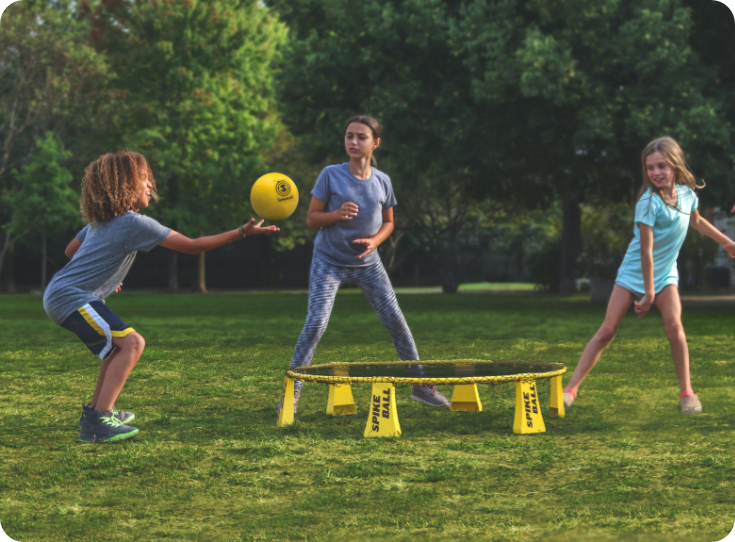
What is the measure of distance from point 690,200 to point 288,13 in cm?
2055

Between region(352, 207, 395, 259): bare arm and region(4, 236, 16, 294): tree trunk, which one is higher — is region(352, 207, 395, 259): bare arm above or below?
above

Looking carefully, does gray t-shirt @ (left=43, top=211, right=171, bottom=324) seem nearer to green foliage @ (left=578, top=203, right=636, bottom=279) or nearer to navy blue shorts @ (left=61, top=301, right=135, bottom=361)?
navy blue shorts @ (left=61, top=301, right=135, bottom=361)

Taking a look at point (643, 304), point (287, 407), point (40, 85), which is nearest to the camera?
point (287, 407)

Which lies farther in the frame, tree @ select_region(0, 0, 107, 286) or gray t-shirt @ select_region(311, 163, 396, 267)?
tree @ select_region(0, 0, 107, 286)

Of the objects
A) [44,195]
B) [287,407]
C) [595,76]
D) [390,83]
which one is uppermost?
[390,83]

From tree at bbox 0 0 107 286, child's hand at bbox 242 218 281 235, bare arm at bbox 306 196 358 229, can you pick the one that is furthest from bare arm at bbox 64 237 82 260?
tree at bbox 0 0 107 286

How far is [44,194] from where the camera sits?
33.5m

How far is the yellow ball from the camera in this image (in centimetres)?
641

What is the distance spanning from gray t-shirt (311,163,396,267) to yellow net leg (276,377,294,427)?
1.05 m

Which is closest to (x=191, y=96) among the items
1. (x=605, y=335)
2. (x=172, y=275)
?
(x=172, y=275)

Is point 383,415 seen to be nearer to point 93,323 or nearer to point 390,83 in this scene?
point 93,323

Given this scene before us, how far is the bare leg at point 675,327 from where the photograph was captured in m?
6.55

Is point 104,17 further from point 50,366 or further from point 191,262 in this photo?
point 50,366

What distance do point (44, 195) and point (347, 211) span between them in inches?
1172
